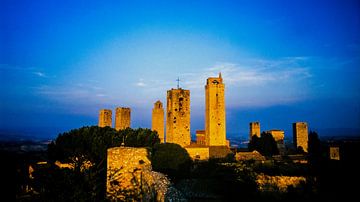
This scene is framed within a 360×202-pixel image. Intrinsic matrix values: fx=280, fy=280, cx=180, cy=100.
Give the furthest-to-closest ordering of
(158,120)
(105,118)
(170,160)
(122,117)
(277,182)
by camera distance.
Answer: (158,120) → (105,118) → (122,117) → (170,160) → (277,182)

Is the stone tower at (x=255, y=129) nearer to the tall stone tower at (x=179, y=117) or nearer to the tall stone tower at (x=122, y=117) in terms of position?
the tall stone tower at (x=179, y=117)

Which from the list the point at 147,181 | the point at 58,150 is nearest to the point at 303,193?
the point at 147,181

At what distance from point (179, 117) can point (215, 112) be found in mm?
7142

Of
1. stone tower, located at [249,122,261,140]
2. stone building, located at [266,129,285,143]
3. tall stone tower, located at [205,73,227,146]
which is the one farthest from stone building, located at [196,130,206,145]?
stone building, located at [266,129,285,143]

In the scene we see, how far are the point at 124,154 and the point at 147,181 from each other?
1.18m

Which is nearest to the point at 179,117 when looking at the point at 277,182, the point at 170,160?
the point at 170,160

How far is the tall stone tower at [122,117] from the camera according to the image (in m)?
48.7

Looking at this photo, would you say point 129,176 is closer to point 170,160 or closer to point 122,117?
point 170,160

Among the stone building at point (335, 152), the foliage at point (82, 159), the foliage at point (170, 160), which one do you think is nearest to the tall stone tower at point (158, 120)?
the foliage at point (82, 159)

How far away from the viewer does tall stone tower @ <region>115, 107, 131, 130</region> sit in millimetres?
48688

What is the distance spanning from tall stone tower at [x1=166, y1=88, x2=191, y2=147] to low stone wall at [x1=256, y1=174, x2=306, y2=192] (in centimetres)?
2585

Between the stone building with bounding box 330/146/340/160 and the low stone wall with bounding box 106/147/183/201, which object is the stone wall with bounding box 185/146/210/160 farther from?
the low stone wall with bounding box 106/147/183/201

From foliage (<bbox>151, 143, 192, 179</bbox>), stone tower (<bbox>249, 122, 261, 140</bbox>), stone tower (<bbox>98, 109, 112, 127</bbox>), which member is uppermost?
stone tower (<bbox>98, 109, 112, 127</bbox>)

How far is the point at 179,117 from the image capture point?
42719 mm
